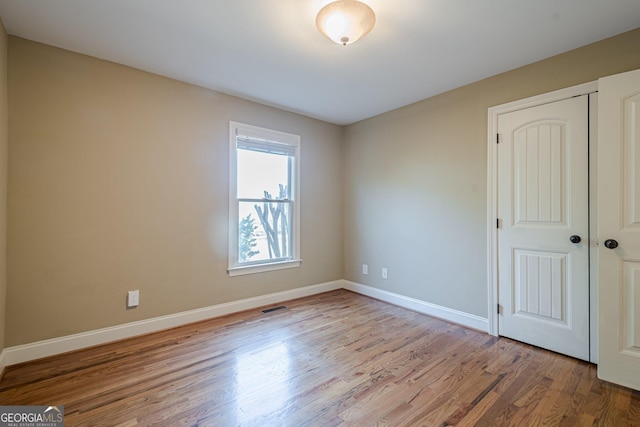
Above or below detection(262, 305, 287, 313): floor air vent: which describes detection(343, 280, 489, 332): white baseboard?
above

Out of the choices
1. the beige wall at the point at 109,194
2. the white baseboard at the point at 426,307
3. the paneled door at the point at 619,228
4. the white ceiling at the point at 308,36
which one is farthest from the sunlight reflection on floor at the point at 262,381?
the white ceiling at the point at 308,36

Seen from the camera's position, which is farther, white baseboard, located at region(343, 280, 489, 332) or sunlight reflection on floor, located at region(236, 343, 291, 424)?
white baseboard, located at region(343, 280, 489, 332)

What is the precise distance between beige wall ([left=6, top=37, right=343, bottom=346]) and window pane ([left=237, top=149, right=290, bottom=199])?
25cm

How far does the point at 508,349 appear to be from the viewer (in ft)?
8.22

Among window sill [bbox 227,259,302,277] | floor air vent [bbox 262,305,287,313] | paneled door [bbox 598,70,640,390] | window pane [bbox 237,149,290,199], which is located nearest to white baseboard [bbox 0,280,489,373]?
floor air vent [bbox 262,305,287,313]

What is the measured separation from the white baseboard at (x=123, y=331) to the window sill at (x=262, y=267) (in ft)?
1.07

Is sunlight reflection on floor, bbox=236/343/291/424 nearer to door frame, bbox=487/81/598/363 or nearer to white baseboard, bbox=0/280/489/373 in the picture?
white baseboard, bbox=0/280/489/373

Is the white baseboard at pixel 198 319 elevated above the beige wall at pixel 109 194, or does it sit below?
below

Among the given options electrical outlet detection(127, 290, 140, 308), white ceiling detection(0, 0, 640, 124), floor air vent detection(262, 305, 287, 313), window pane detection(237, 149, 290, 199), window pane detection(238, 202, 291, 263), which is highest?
white ceiling detection(0, 0, 640, 124)

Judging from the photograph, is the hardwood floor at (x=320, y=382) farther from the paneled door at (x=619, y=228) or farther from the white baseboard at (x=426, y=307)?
the paneled door at (x=619, y=228)

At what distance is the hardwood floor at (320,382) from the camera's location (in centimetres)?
168

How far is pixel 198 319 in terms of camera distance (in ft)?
10.1

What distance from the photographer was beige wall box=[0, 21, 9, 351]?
2053 millimetres

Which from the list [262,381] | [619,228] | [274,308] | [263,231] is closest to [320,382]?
[262,381]
